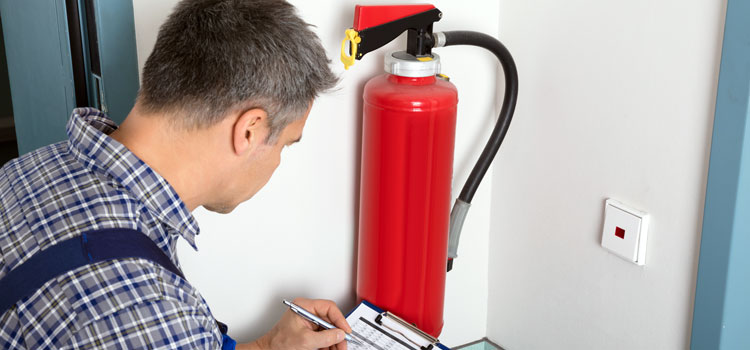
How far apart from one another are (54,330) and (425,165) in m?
0.70

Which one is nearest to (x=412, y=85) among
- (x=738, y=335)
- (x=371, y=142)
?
(x=371, y=142)

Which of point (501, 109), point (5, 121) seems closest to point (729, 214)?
point (501, 109)

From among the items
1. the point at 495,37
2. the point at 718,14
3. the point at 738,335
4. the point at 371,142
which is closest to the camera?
the point at 718,14

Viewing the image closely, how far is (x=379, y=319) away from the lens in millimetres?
1345

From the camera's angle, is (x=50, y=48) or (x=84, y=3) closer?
(x=84, y=3)

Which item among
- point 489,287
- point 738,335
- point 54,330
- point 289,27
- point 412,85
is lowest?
point 489,287

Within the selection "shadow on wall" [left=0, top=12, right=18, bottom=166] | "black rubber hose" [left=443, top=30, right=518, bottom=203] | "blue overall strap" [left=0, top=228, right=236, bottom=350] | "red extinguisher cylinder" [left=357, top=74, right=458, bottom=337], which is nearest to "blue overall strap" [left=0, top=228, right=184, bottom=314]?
"blue overall strap" [left=0, top=228, right=236, bottom=350]

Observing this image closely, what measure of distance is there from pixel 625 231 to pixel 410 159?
1.26 feet

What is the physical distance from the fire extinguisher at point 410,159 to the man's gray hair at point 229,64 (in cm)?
32

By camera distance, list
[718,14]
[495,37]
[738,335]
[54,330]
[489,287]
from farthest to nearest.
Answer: [489,287] → [495,37] → [738,335] → [718,14] → [54,330]

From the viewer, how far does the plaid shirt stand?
71cm

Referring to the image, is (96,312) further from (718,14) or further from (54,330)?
(718,14)

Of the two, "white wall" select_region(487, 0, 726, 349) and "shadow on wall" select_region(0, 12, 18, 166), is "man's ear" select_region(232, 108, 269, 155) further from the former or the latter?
"shadow on wall" select_region(0, 12, 18, 166)

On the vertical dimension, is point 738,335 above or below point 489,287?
above
